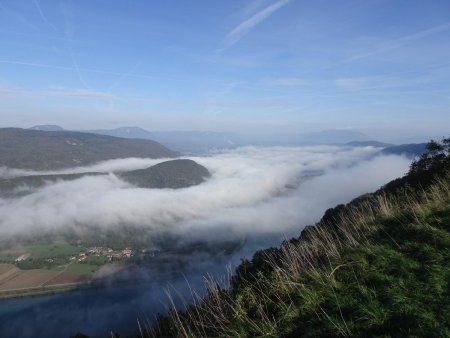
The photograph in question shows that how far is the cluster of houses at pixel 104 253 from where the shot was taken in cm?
10419

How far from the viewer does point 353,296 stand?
18.6ft

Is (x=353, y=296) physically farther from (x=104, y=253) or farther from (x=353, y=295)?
(x=104, y=253)

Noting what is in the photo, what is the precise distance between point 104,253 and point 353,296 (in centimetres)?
11537

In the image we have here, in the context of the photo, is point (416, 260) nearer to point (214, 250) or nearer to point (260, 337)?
point (260, 337)

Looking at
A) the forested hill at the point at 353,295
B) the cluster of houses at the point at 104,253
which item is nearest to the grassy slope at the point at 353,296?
the forested hill at the point at 353,295

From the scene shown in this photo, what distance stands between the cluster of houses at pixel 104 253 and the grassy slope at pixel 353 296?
346ft

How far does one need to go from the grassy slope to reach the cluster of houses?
4147 inches

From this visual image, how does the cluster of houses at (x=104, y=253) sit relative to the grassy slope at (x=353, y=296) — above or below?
below

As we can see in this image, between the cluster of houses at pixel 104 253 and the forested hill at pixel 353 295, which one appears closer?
the forested hill at pixel 353 295

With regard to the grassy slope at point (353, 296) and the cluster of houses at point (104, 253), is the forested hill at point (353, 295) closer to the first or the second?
the grassy slope at point (353, 296)

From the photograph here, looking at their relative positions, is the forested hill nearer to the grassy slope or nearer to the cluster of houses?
the grassy slope

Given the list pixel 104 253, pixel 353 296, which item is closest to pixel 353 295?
pixel 353 296

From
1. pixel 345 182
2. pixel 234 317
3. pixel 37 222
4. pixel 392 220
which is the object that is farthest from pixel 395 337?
pixel 37 222

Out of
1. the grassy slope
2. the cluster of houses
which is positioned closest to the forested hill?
the grassy slope
